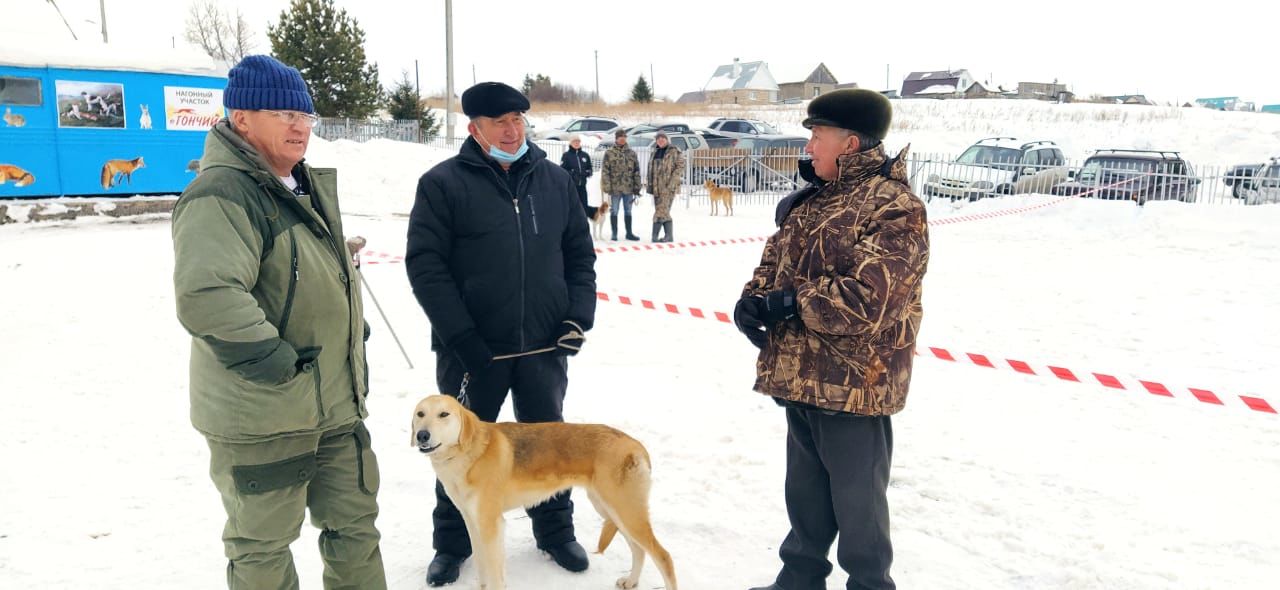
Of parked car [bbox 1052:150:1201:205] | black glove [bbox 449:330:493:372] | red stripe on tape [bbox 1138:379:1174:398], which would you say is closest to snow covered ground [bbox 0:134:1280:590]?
red stripe on tape [bbox 1138:379:1174:398]

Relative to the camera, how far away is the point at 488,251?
3.21 meters

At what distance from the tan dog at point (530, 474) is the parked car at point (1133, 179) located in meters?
15.3

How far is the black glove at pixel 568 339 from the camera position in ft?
11.1

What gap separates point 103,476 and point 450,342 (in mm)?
2428

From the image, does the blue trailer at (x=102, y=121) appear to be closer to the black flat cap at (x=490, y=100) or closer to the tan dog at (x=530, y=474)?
the black flat cap at (x=490, y=100)

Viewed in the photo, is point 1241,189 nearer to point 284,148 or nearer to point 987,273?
point 987,273

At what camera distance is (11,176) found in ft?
41.2

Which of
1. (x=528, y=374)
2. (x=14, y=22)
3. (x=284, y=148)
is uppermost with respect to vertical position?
(x=14, y=22)

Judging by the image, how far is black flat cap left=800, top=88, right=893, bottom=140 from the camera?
2752mm

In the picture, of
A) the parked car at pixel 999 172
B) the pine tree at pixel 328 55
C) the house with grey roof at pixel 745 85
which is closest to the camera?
the parked car at pixel 999 172

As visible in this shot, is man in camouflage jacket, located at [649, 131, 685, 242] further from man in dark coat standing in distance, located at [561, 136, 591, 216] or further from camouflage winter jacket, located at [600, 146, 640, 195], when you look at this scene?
man in dark coat standing in distance, located at [561, 136, 591, 216]

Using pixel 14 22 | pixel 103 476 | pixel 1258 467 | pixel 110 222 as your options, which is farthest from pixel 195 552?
pixel 14 22

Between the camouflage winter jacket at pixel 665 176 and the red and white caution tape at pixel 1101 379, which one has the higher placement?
the camouflage winter jacket at pixel 665 176

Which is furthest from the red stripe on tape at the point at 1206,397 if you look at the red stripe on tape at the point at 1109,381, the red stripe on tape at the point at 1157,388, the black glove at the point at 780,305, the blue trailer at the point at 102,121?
the blue trailer at the point at 102,121
